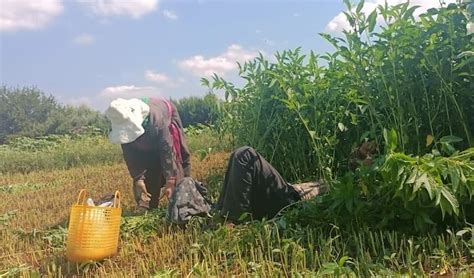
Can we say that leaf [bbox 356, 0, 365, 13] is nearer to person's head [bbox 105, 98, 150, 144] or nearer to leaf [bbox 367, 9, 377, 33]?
leaf [bbox 367, 9, 377, 33]

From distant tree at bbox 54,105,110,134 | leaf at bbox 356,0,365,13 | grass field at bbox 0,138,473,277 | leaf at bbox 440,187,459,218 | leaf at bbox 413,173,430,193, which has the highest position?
distant tree at bbox 54,105,110,134

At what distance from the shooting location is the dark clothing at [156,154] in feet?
13.7

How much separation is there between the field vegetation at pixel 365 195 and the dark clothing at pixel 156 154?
0.35m

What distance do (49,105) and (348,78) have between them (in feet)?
72.3

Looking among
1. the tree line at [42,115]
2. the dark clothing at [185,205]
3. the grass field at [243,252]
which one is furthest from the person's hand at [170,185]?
the tree line at [42,115]

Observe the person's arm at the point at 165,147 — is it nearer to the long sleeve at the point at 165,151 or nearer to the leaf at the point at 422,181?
the long sleeve at the point at 165,151

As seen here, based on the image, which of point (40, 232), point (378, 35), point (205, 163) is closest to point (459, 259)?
point (378, 35)

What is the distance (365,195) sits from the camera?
307cm

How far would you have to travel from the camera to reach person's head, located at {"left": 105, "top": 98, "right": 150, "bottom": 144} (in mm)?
3924

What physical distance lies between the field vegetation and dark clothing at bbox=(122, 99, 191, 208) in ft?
1.16

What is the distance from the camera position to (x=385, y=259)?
262 cm

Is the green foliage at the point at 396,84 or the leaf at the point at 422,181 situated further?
the green foliage at the point at 396,84

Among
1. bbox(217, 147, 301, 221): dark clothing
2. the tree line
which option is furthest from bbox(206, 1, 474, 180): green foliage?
the tree line

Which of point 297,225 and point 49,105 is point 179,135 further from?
point 49,105
